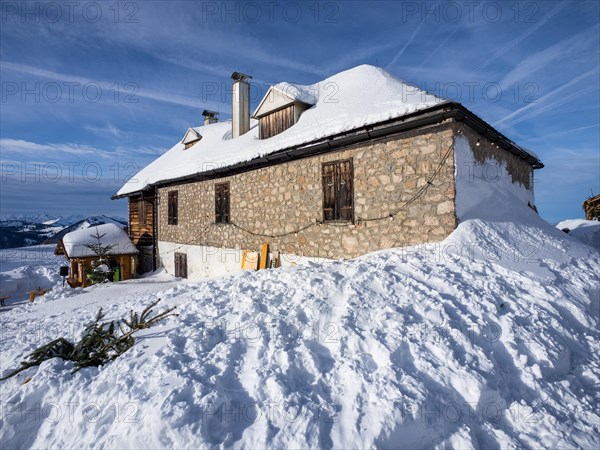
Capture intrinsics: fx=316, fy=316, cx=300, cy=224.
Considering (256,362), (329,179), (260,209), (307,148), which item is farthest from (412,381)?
(260,209)

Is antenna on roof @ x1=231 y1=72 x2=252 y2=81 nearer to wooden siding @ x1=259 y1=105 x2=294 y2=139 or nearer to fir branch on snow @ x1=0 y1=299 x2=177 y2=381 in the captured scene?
wooden siding @ x1=259 y1=105 x2=294 y2=139

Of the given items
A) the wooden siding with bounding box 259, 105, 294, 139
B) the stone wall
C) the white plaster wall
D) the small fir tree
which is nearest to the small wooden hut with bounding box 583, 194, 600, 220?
the stone wall

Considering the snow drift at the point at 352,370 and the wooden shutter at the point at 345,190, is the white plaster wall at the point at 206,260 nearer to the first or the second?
the wooden shutter at the point at 345,190

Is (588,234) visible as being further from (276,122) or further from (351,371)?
(351,371)

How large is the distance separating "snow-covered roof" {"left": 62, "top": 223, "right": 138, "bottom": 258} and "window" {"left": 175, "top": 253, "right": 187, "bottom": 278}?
3.36 m

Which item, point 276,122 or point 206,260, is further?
point 206,260

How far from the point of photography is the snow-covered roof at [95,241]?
47.6 ft

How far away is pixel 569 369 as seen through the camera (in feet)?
12.7

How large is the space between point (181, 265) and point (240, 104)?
7.73 meters

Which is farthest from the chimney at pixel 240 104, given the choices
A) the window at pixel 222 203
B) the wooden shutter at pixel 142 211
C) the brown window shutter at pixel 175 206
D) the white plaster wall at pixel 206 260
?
the wooden shutter at pixel 142 211

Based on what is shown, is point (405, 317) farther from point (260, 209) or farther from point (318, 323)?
point (260, 209)

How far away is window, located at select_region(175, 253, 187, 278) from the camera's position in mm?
13984

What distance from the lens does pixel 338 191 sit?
319 inches

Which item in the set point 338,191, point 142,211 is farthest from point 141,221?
point 338,191
